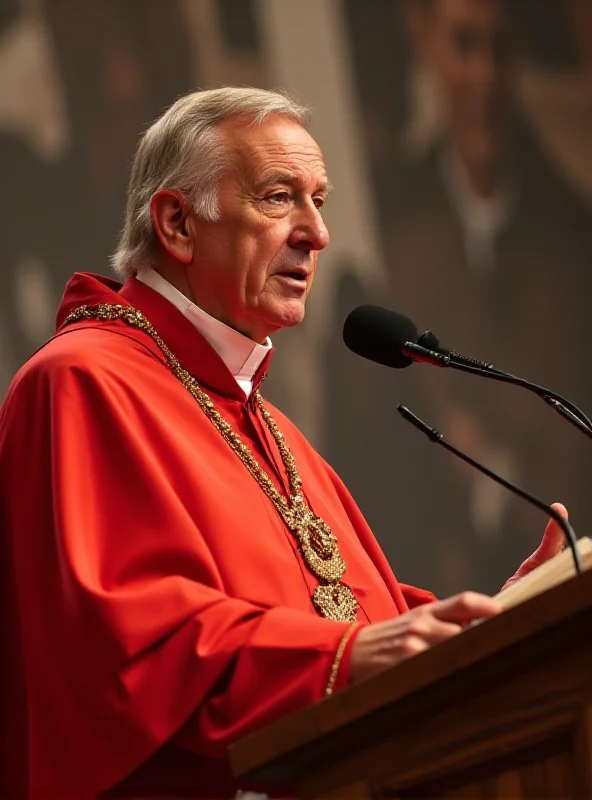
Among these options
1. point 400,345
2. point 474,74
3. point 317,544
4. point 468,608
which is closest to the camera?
point 468,608

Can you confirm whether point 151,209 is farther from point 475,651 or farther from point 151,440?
point 475,651

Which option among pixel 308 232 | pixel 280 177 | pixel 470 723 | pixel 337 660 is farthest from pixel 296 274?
pixel 470 723

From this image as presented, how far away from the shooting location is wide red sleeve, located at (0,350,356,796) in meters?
2.13

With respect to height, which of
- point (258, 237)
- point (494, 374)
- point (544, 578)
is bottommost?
point (544, 578)

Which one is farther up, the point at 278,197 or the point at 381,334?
the point at 278,197

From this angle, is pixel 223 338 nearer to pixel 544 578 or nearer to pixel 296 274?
pixel 296 274

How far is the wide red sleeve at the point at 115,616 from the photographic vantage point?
7.00 ft

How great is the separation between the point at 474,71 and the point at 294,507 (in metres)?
3.98

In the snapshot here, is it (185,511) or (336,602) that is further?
(336,602)

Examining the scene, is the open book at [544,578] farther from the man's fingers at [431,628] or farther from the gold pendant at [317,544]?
the gold pendant at [317,544]

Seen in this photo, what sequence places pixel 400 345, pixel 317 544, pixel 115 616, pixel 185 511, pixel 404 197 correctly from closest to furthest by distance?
pixel 115 616 < pixel 185 511 < pixel 400 345 < pixel 317 544 < pixel 404 197

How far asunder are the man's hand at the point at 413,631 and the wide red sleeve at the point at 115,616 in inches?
2.3

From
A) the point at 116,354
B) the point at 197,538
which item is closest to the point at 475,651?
the point at 197,538

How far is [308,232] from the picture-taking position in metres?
3.06
